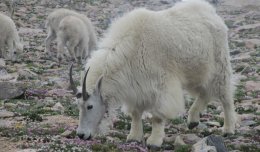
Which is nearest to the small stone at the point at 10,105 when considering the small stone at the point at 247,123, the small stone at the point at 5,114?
the small stone at the point at 5,114

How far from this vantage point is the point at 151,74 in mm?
8672

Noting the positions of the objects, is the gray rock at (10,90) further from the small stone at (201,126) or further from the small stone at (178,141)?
the small stone at (178,141)

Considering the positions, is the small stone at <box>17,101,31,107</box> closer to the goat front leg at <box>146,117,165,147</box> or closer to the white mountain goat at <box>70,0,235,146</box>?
the white mountain goat at <box>70,0,235,146</box>

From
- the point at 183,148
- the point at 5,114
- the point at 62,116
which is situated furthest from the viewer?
the point at 62,116

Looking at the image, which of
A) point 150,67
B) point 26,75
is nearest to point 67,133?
point 150,67

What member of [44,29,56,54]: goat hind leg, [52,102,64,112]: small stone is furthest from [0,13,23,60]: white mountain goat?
[52,102,64,112]: small stone

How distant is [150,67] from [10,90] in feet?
17.3

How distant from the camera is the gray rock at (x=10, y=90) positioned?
12.6 meters

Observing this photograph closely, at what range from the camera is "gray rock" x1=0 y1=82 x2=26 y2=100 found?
41.3ft

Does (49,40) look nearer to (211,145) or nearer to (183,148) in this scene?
(183,148)

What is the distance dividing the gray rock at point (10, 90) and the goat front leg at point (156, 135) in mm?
5068

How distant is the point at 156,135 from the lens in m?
8.60

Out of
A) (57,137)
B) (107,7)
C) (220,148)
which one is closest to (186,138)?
(220,148)

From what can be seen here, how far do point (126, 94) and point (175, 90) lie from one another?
831 millimetres
